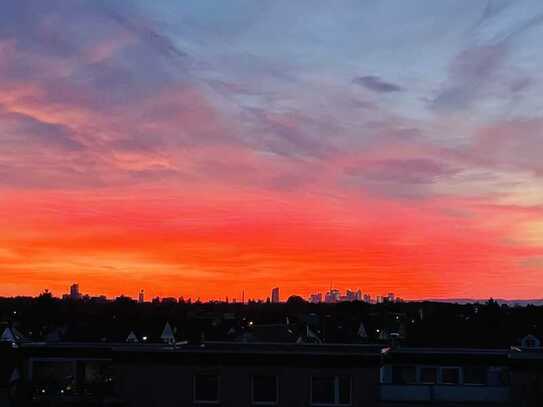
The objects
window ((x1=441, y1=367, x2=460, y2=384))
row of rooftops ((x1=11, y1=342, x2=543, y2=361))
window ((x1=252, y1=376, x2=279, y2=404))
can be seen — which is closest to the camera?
window ((x1=252, y1=376, x2=279, y2=404))

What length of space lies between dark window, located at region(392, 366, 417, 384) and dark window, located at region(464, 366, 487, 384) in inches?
79.3

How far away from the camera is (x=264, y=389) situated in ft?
93.0

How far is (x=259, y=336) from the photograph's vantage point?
69.7 m

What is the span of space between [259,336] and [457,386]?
42055mm

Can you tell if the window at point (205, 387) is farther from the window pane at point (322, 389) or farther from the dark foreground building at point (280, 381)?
the window pane at point (322, 389)

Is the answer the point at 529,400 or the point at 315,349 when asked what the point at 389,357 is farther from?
the point at 529,400

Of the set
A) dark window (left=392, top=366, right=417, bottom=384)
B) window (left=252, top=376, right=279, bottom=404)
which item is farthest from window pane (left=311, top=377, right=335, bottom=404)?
dark window (left=392, top=366, right=417, bottom=384)

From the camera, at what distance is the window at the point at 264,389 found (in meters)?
28.1

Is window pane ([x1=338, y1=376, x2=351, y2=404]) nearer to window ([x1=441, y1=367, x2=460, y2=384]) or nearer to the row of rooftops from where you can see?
the row of rooftops

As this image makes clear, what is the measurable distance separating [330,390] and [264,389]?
239 cm

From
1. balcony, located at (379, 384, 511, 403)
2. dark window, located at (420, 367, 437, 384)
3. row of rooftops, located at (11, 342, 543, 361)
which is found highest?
row of rooftops, located at (11, 342, 543, 361)

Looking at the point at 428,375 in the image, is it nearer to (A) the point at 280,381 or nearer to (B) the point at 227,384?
(A) the point at 280,381

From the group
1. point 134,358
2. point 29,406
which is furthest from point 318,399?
point 29,406

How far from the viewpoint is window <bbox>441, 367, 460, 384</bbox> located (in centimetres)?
3061
